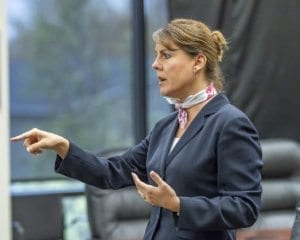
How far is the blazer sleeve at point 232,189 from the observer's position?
1479 mm

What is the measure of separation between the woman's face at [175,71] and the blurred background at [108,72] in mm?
1809

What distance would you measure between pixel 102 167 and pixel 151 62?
2.05 metres

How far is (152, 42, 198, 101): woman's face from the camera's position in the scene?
65.8 inches

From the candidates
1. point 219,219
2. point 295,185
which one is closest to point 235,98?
point 295,185

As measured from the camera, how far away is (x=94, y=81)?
381cm

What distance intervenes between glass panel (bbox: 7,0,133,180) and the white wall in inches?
15.6

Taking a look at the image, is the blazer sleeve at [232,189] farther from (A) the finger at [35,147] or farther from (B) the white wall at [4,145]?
(B) the white wall at [4,145]

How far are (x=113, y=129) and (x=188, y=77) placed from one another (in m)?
2.22

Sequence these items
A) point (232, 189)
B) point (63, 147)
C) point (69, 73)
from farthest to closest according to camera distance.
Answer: point (69, 73) < point (63, 147) < point (232, 189)

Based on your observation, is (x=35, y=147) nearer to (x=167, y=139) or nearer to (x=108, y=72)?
(x=167, y=139)

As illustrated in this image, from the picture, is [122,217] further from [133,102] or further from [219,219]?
[219,219]

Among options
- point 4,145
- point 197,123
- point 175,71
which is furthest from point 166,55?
point 4,145

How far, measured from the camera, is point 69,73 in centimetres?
375

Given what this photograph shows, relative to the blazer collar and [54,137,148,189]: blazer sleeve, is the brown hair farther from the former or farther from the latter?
[54,137,148,189]: blazer sleeve
